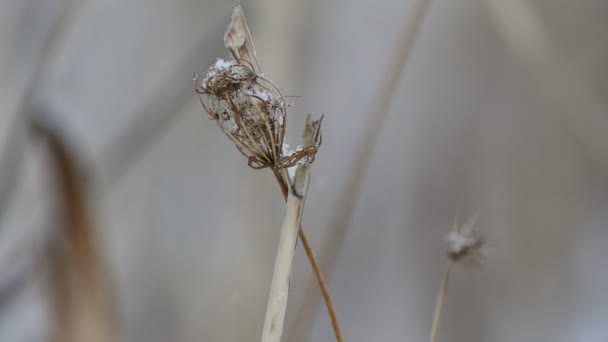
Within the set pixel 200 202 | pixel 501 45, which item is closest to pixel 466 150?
pixel 501 45

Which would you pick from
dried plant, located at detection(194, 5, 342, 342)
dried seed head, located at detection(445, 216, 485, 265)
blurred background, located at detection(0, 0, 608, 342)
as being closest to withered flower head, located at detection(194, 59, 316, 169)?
dried plant, located at detection(194, 5, 342, 342)

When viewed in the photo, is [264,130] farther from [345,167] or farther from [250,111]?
[345,167]

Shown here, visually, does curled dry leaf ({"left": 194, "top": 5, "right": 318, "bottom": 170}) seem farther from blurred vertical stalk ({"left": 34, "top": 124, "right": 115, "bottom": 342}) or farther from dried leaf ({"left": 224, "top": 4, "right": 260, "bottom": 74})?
blurred vertical stalk ({"left": 34, "top": 124, "right": 115, "bottom": 342})

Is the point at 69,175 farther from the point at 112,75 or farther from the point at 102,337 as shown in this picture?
the point at 112,75

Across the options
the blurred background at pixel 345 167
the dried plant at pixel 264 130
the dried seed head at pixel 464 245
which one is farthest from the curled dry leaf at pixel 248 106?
the blurred background at pixel 345 167

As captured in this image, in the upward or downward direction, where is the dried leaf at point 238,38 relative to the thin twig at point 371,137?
downward

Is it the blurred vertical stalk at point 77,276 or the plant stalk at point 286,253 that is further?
the blurred vertical stalk at point 77,276

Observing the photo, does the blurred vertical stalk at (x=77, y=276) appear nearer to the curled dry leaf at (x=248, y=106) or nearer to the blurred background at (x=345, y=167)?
the curled dry leaf at (x=248, y=106)

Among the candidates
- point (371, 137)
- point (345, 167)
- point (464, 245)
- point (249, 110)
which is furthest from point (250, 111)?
point (345, 167)
